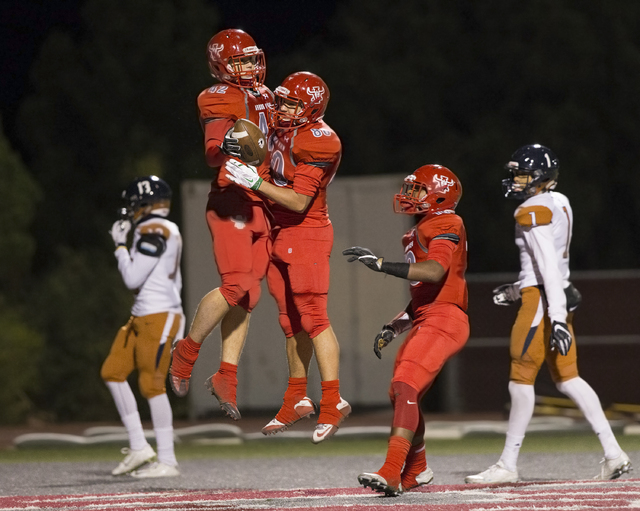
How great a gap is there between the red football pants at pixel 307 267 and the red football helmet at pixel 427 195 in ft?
2.47

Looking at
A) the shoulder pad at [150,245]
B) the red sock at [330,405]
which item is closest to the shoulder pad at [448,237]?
the red sock at [330,405]

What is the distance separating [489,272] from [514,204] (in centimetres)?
125

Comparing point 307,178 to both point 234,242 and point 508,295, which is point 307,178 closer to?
point 234,242

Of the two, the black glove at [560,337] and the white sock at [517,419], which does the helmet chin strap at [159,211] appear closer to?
the white sock at [517,419]

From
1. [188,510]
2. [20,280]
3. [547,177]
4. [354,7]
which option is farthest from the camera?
[354,7]

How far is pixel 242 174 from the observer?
5.77 m

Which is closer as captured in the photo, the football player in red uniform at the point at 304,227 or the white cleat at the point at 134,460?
the football player in red uniform at the point at 304,227

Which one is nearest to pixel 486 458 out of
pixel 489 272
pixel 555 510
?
pixel 555 510

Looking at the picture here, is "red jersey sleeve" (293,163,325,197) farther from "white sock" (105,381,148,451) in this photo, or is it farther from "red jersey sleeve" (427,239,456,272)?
"white sock" (105,381,148,451)

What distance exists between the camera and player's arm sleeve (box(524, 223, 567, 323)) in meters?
7.52

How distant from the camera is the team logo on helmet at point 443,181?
687 cm

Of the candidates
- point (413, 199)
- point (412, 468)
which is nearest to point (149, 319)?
point (412, 468)

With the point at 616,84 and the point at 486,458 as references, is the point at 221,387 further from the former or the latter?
the point at 616,84

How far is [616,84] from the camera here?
21.6 meters
